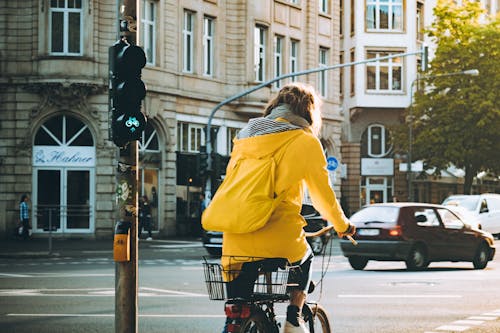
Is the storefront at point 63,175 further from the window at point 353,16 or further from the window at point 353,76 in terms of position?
the window at point 353,16

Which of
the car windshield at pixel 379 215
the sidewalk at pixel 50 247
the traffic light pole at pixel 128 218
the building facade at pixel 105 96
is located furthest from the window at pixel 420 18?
the traffic light pole at pixel 128 218

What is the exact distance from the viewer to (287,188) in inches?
243

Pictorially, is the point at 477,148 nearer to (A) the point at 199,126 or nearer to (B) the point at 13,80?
(A) the point at 199,126

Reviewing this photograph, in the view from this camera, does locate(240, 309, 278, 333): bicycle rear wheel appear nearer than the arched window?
Yes

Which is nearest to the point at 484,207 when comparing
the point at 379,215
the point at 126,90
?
the point at 379,215

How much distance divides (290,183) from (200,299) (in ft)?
27.3

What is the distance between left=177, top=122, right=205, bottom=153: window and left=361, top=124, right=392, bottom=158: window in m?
18.0

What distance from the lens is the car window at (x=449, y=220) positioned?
22562mm

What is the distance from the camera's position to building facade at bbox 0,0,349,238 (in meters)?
36.7

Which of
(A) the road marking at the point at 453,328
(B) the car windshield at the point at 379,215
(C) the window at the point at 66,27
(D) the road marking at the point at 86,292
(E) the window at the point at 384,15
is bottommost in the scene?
(D) the road marking at the point at 86,292

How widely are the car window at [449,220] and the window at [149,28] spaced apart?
748 inches

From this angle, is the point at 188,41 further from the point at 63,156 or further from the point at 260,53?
the point at 63,156

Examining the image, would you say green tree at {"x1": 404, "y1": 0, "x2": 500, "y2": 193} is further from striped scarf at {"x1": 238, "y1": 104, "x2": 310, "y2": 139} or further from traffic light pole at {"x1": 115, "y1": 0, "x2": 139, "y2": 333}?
striped scarf at {"x1": 238, "y1": 104, "x2": 310, "y2": 139}

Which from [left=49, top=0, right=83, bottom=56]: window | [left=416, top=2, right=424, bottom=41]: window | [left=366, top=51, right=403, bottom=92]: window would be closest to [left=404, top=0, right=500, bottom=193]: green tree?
[left=366, top=51, right=403, bottom=92]: window
